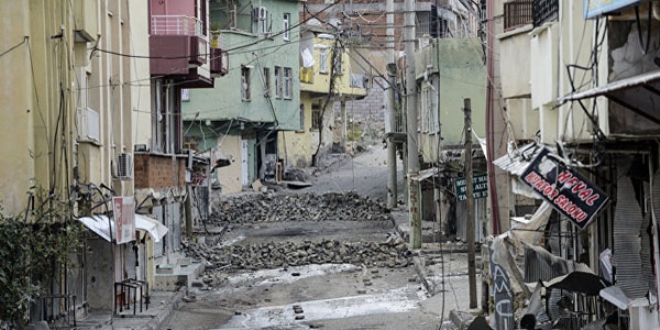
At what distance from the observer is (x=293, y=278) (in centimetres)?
3256

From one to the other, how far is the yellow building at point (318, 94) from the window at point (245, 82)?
20.9 feet

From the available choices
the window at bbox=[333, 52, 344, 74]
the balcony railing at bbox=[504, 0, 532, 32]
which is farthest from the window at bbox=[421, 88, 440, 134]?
the window at bbox=[333, 52, 344, 74]

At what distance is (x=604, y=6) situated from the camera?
11.8 metres

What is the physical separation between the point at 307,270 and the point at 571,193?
20235mm

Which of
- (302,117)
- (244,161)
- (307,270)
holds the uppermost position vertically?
(302,117)

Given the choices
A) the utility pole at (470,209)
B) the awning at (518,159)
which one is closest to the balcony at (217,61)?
the utility pole at (470,209)

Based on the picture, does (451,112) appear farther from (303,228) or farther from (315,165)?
(315,165)

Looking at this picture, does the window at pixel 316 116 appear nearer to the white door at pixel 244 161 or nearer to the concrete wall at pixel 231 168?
the white door at pixel 244 161

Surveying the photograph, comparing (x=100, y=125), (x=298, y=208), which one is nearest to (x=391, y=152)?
(x=298, y=208)

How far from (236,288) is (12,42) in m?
13.6

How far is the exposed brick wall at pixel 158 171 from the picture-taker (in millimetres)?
26938

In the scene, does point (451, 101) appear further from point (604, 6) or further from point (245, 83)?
point (604, 6)

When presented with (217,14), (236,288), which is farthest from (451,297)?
(217,14)

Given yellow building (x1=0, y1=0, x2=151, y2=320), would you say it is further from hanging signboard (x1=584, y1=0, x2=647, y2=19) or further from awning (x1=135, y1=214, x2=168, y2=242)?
hanging signboard (x1=584, y1=0, x2=647, y2=19)
